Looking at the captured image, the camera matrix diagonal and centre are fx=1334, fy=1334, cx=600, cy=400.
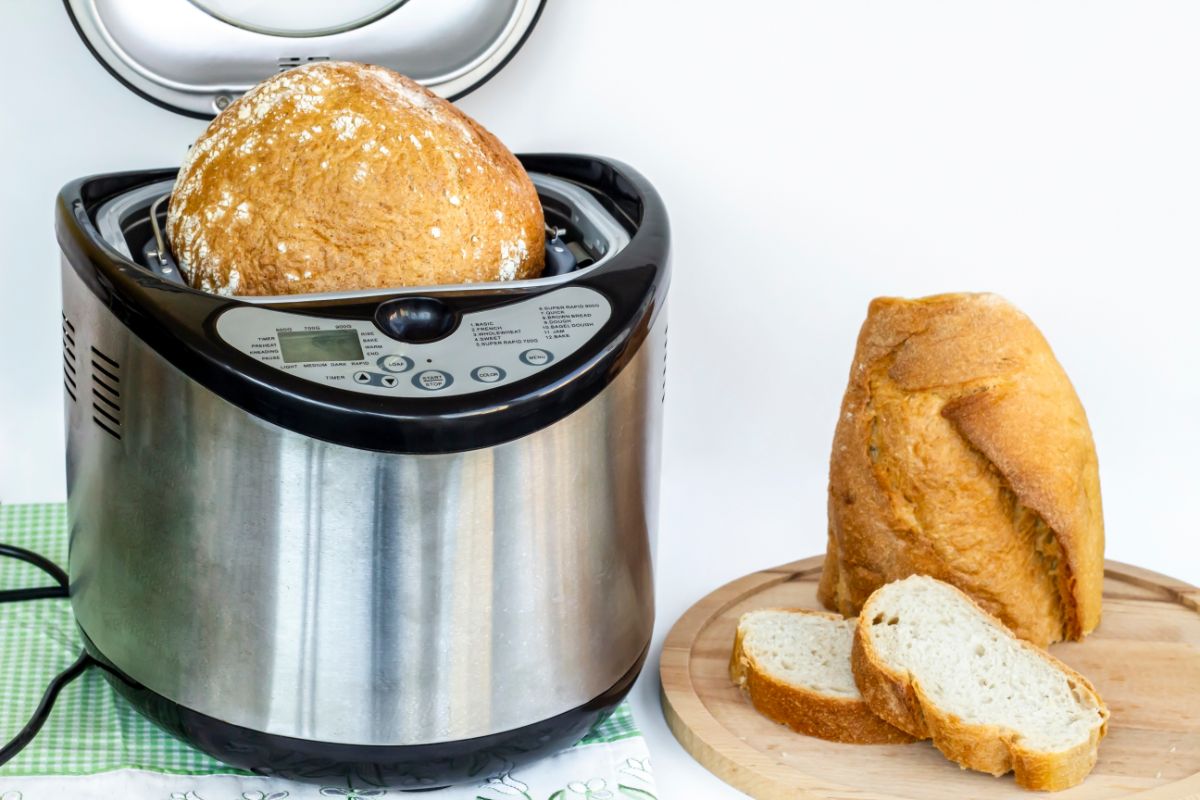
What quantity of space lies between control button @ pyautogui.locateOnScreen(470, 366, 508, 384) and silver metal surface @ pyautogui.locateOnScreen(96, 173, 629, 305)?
0.25ft

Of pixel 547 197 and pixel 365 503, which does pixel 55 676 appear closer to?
pixel 365 503

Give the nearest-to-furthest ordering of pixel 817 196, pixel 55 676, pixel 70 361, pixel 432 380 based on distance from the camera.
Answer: pixel 432 380, pixel 70 361, pixel 55 676, pixel 817 196

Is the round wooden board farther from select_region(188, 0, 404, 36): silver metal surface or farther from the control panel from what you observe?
select_region(188, 0, 404, 36): silver metal surface

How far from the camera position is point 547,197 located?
1.12 m

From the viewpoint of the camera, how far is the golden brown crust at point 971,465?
1.09 metres

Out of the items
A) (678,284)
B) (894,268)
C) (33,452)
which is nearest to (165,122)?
(33,452)

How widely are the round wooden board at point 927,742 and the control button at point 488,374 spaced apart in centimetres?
37

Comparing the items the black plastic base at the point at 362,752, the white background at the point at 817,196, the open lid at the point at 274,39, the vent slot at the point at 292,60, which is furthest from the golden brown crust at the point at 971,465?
the vent slot at the point at 292,60

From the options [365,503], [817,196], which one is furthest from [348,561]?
[817,196]

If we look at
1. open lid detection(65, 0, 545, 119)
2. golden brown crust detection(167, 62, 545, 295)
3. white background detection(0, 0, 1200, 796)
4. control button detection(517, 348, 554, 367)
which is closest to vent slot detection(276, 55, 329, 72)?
open lid detection(65, 0, 545, 119)

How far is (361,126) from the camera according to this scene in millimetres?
898

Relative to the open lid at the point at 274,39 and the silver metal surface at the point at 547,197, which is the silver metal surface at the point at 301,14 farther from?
the silver metal surface at the point at 547,197

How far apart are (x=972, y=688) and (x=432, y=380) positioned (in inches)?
20.0

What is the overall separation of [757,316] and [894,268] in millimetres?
158
